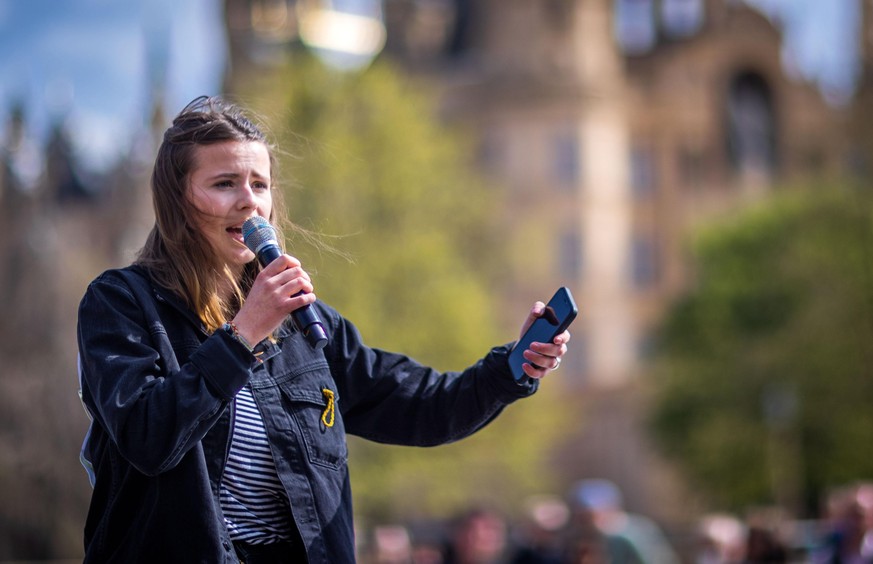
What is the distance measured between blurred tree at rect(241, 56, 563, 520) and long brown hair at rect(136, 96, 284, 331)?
21.5m

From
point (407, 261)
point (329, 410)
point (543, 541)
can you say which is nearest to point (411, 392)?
point (329, 410)

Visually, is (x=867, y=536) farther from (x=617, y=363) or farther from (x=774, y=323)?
(x=617, y=363)

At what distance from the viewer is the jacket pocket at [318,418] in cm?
307

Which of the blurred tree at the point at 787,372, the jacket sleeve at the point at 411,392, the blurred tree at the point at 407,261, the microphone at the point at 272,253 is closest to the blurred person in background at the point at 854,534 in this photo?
the jacket sleeve at the point at 411,392

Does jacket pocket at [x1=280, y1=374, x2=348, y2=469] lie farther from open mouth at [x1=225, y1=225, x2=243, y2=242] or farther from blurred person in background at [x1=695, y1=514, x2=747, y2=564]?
blurred person in background at [x1=695, y1=514, x2=747, y2=564]

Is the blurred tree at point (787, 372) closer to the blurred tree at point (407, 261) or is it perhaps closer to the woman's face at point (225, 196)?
the blurred tree at point (407, 261)

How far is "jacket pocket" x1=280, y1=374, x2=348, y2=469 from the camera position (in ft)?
10.1

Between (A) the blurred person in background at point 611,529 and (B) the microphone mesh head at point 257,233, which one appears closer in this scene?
(B) the microphone mesh head at point 257,233

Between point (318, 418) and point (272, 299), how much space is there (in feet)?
1.31

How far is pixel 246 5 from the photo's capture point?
63.2m

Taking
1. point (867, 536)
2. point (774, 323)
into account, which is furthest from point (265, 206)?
point (774, 323)

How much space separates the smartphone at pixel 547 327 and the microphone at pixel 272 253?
55 centimetres

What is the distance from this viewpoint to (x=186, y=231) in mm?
3109

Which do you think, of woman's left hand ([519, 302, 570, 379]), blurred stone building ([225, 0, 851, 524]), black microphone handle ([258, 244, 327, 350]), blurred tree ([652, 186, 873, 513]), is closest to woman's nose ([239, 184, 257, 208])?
black microphone handle ([258, 244, 327, 350])
